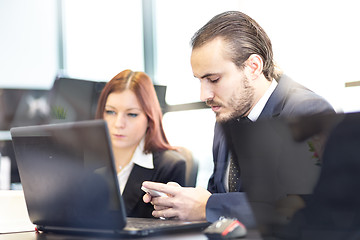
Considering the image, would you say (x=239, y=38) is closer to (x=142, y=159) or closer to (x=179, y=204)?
(x=142, y=159)

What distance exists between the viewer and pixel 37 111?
2.77m

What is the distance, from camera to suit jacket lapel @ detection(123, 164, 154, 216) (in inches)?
92.2

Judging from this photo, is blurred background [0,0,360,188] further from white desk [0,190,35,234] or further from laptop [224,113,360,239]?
laptop [224,113,360,239]

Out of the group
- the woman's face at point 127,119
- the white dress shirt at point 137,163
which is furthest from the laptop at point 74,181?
the woman's face at point 127,119

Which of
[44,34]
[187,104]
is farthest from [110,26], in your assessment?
[187,104]

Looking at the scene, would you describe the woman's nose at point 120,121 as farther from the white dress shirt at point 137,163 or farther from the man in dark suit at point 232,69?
the man in dark suit at point 232,69

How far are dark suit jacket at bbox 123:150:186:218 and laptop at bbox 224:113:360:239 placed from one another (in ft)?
4.99

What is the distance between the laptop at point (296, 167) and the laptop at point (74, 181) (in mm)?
265

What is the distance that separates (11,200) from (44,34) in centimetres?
285

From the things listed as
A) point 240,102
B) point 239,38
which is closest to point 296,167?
point 240,102

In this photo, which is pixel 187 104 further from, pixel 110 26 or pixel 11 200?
pixel 11 200

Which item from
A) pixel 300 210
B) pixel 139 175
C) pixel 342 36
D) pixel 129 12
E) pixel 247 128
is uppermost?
pixel 129 12

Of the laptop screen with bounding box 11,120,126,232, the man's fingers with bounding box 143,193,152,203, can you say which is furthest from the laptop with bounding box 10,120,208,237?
the man's fingers with bounding box 143,193,152,203

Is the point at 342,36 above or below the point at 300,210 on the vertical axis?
above
